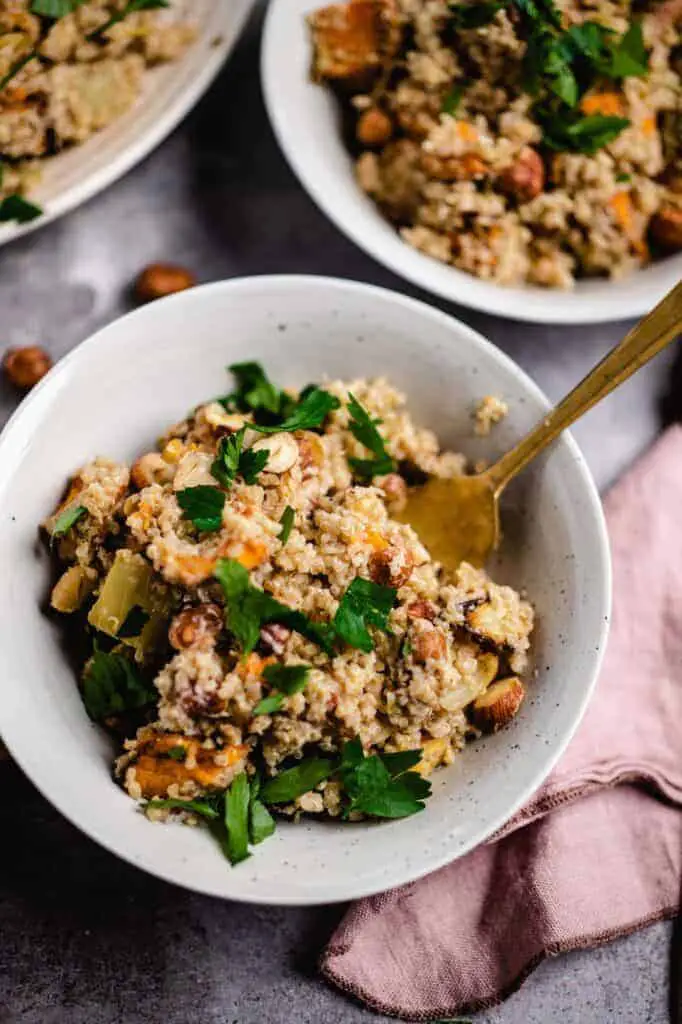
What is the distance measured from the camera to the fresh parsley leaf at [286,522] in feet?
6.04

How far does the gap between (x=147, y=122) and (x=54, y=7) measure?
0.31 metres

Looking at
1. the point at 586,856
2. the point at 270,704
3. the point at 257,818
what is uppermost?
the point at 270,704

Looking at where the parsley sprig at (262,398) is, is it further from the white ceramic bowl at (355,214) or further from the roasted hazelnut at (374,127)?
the roasted hazelnut at (374,127)

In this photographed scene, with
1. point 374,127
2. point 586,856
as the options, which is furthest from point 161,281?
point 586,856

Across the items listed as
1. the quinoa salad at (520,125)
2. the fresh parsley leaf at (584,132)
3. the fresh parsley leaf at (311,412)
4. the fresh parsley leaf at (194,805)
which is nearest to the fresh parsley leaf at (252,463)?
the fresh parsley leaf at (311,412)

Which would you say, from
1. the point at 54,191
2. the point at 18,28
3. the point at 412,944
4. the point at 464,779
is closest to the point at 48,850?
the point at 412,944

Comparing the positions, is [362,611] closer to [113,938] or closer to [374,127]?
[113,938]

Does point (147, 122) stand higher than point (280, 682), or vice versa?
point (147, 122)

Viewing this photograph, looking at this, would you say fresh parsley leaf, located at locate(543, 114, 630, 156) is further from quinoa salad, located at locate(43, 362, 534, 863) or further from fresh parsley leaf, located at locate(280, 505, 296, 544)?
fresh parsley leaf, located at locate(280, 505, 296, 544)

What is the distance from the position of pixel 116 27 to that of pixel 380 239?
0.79 metres

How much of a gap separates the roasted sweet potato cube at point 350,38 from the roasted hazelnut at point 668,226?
71 cm

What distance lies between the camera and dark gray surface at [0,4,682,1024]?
2285 mm

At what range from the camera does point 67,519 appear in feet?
6.40

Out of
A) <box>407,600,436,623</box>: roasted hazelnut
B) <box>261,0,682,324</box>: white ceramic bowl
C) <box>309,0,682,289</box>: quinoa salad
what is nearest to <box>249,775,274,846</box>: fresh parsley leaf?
<box>407,600,436,623</box>: roasted hazelnut
